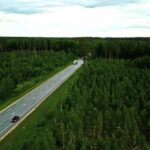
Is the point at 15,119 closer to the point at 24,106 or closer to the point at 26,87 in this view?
the point at 24,106

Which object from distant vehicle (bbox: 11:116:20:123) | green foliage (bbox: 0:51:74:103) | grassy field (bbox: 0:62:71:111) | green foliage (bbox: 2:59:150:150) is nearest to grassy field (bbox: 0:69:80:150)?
green foliage (bbox: 2:59:150:150)

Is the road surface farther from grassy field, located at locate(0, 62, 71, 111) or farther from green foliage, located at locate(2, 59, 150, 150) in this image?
green foliage, located at locate(2, 59, 150, 150)

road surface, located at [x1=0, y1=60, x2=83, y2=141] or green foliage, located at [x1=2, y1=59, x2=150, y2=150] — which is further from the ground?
Answer: green foliage, located at [x1=2, y1=59, x2=150, y2=150]

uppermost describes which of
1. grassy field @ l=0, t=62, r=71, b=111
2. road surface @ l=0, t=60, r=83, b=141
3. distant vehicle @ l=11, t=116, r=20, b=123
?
distant vehicle @ l=11, t=116, r=20, b=123

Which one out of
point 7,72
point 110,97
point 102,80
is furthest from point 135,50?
point 110,97

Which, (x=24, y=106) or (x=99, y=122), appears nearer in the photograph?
(x=99, y=122)

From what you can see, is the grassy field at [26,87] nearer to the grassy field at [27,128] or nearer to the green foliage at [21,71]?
the green foliage at [21,71]

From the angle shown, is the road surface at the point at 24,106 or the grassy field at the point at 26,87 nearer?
the road surface at the point at 24,106

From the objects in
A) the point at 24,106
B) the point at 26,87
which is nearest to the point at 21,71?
the point at 26,87

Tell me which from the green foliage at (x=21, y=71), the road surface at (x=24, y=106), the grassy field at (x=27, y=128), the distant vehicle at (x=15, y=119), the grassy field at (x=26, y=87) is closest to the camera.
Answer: the grassy field at (x=27, y=128)

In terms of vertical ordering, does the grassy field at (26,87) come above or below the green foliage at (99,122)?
below

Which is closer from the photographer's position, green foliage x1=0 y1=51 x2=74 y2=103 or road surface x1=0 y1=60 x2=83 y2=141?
road surface x1=0 y1=60 x2=83 y2=141

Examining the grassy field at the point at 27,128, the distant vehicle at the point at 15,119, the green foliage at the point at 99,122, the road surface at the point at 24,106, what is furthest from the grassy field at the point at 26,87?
the green foliage at the point at 99,122
